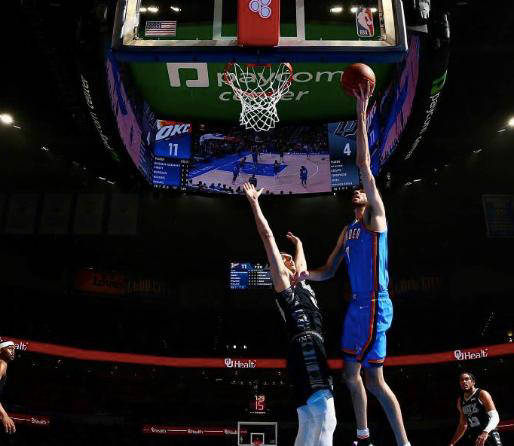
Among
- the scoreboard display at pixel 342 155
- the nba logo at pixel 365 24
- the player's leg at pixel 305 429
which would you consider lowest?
the player's leg at pixel 305 429

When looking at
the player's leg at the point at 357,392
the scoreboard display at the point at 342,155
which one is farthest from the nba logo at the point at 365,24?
the scoreboard display at the point at 342,155

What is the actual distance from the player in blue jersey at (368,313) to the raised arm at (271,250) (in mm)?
615

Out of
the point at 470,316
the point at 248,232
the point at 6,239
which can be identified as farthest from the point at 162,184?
the point at 470,316

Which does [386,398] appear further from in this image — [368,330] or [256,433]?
[256,433]

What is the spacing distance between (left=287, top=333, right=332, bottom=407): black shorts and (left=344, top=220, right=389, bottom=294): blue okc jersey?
1.93 feet

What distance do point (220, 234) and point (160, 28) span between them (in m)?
10.2

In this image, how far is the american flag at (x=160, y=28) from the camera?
6285 mm

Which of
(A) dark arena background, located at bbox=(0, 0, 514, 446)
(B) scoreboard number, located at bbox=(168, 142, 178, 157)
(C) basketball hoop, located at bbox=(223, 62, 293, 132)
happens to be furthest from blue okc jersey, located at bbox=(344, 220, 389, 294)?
(B) scoreboard number, located at bbox=(168, 142, 178, 157)

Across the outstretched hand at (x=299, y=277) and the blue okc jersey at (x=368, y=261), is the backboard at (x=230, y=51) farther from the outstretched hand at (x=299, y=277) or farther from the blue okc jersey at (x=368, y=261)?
the outstretched hand at (x=299, y=277)

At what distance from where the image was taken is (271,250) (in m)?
3.56

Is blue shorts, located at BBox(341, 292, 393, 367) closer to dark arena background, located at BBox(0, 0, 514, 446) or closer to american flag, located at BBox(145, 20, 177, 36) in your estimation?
american flag, located at BBox(145, 20, 177, 36)

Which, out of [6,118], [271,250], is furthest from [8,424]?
[6,118]

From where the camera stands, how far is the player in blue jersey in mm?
3820

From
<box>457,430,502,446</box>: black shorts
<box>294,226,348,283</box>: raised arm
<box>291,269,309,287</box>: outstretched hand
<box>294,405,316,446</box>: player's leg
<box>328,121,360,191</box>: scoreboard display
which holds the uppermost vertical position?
<box>328,121,360,191</box>: scoreboard display
